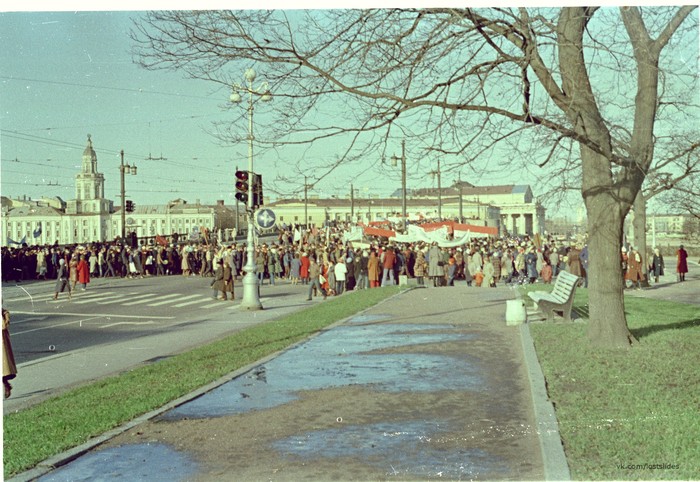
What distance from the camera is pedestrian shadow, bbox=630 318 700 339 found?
14.8 m

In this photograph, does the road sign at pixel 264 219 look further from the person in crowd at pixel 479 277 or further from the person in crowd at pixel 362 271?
the person in crowd at pixel 479 277

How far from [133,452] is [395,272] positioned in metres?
27.4

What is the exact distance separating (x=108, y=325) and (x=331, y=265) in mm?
11371

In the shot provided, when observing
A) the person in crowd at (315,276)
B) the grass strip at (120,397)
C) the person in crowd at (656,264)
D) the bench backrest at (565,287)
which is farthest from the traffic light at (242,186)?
the person in crowd at (656,264)

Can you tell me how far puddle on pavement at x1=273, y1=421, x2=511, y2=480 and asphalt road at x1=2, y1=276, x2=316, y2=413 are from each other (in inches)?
181

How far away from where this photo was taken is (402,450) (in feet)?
24.0

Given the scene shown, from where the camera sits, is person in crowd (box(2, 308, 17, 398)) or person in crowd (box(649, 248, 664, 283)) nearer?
person in crowd (box(2, 308, 17, 398))

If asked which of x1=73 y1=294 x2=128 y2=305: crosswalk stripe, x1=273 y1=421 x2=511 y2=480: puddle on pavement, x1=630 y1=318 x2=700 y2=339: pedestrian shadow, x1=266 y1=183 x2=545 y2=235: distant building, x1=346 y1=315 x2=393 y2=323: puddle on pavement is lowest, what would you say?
x1=273 y1=421 x2=511 y2=480: puddle on pavement

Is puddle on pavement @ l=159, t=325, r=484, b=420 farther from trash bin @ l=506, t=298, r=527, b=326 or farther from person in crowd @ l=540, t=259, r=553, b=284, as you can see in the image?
person in crowd @ l=540, t=259, r=553, b=284

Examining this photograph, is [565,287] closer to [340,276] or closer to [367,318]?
[367,318]

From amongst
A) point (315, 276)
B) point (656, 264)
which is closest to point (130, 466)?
point (315, 276)

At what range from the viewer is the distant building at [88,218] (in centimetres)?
4775

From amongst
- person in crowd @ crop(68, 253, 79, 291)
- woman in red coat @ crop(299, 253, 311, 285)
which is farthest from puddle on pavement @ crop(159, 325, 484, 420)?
woman in red coat @ crop(299, 253, 311, 285)

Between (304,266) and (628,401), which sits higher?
(304,266)
